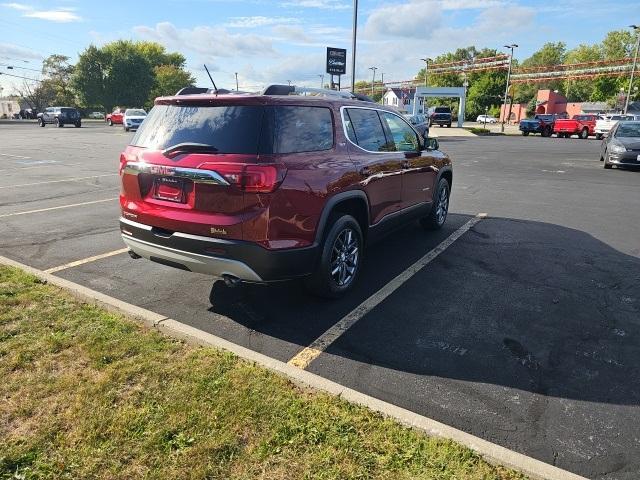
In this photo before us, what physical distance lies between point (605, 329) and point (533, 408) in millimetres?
1532

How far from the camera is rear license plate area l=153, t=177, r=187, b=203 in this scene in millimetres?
3725

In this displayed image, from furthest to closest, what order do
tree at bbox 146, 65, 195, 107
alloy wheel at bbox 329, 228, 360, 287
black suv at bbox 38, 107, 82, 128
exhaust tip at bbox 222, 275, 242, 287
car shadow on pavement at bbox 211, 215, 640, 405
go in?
tree at bbox 146, 65, 195, 107
black suv at bbox 38, 107, 82, 128
alloy wheel at bbox 329, 228, 360, 287
exhaust tip at bbox 222, 275, 242, 287
car shadow on pavement at bbox 211, 215, 640, 405

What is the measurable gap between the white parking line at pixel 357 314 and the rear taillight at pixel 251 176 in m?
1.24

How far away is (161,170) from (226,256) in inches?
35.2

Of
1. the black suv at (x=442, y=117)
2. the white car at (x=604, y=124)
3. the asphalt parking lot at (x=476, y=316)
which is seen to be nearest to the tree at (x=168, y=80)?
the black suv at (x=442, y=117)

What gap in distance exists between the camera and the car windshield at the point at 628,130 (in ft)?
48.7

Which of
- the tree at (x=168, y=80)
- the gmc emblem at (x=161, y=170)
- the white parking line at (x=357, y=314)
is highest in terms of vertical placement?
the tree at (x=168, y=80)

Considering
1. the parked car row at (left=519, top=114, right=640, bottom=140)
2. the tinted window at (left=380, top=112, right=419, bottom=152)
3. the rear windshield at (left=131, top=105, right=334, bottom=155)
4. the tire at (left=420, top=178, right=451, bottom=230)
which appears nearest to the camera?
the rear windshield at (left=131, top=105, right=334, bottom=155)

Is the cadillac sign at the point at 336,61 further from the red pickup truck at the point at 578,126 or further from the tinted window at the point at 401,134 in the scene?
the tinted window at the point at 401,134

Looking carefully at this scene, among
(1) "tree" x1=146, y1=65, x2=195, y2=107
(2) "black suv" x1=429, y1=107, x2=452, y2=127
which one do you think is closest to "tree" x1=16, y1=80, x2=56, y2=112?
(1) "tree" x1=146, y1=65, x2=195, y2=107

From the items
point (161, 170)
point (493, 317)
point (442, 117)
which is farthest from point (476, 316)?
point (442, 117)

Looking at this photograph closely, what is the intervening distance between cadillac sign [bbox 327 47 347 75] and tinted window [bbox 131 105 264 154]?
72.6 feet

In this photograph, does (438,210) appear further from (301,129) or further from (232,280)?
(232,280)

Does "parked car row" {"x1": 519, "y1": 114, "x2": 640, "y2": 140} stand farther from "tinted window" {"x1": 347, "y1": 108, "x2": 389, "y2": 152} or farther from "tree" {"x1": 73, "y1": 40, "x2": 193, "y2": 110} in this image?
"tree" {"x1": 73, "y1": 40, "x2": 193, "y2": 110}
